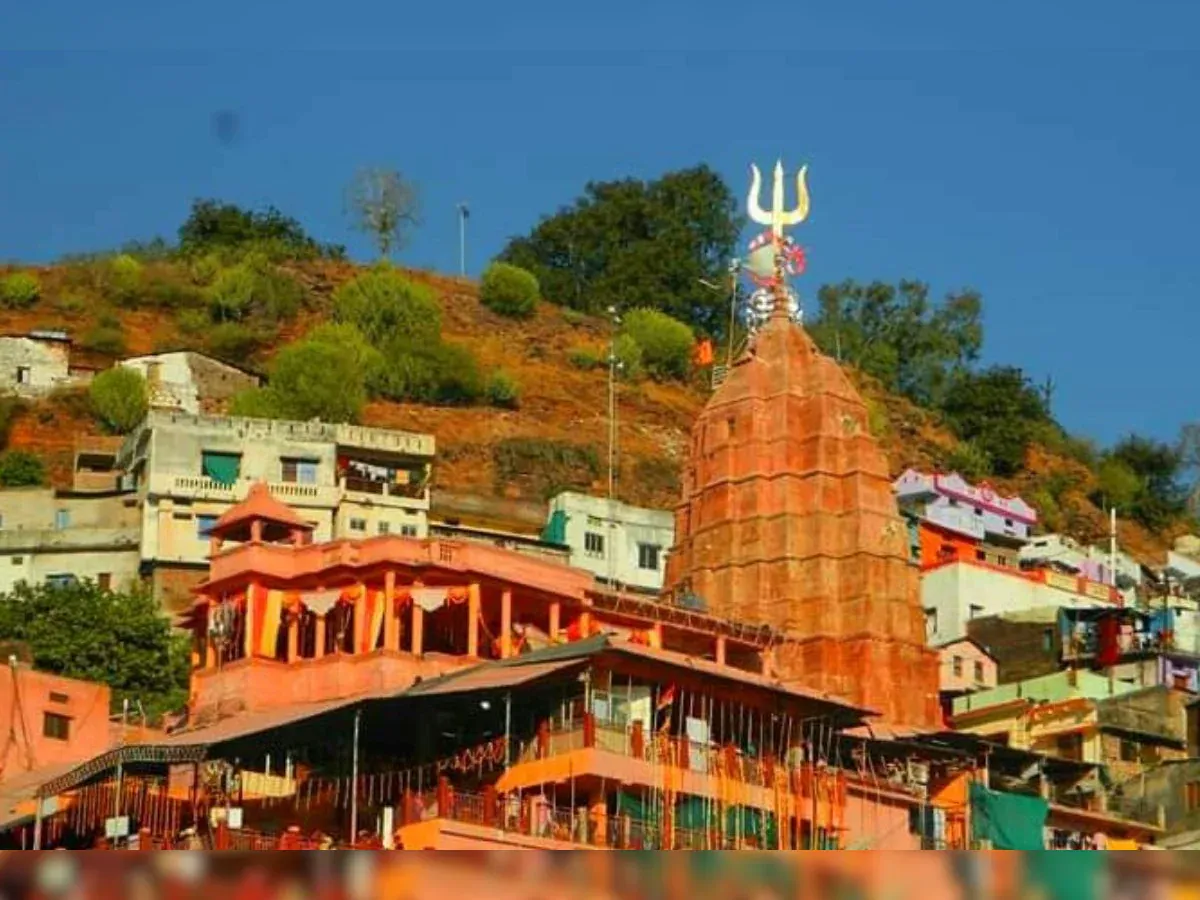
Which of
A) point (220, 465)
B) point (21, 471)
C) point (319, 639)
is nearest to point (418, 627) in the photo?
point (319, 639)

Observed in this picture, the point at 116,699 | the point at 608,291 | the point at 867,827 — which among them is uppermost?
the point at 608,291

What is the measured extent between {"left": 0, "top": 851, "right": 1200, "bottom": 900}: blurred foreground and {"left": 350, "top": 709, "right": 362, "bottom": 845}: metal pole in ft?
89.5

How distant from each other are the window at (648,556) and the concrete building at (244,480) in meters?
6.46

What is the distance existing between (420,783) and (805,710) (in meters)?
7.59

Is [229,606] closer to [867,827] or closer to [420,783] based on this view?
[420,783]

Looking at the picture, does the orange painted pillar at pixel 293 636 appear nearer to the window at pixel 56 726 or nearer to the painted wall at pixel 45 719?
the painted wall at pixel 45 719

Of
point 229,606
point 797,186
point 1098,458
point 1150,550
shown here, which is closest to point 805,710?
point 229,606

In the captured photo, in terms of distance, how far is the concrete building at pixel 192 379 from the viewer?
76312mm

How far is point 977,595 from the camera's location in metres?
65.9

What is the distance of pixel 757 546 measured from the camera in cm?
5216

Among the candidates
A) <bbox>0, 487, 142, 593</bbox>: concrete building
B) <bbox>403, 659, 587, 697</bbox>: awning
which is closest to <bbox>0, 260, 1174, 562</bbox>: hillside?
<bbox>0, 487, 142, 593</bbox>: concrete building

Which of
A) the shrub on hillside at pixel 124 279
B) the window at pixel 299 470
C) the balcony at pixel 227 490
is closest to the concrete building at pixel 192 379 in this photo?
the window at pixel 299 470

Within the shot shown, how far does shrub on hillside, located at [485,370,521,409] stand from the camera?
292ft

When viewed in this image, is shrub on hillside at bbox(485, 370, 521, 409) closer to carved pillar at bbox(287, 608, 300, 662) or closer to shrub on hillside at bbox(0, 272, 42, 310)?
shrub on hillside at bbox(0, 272, 42, 310)
